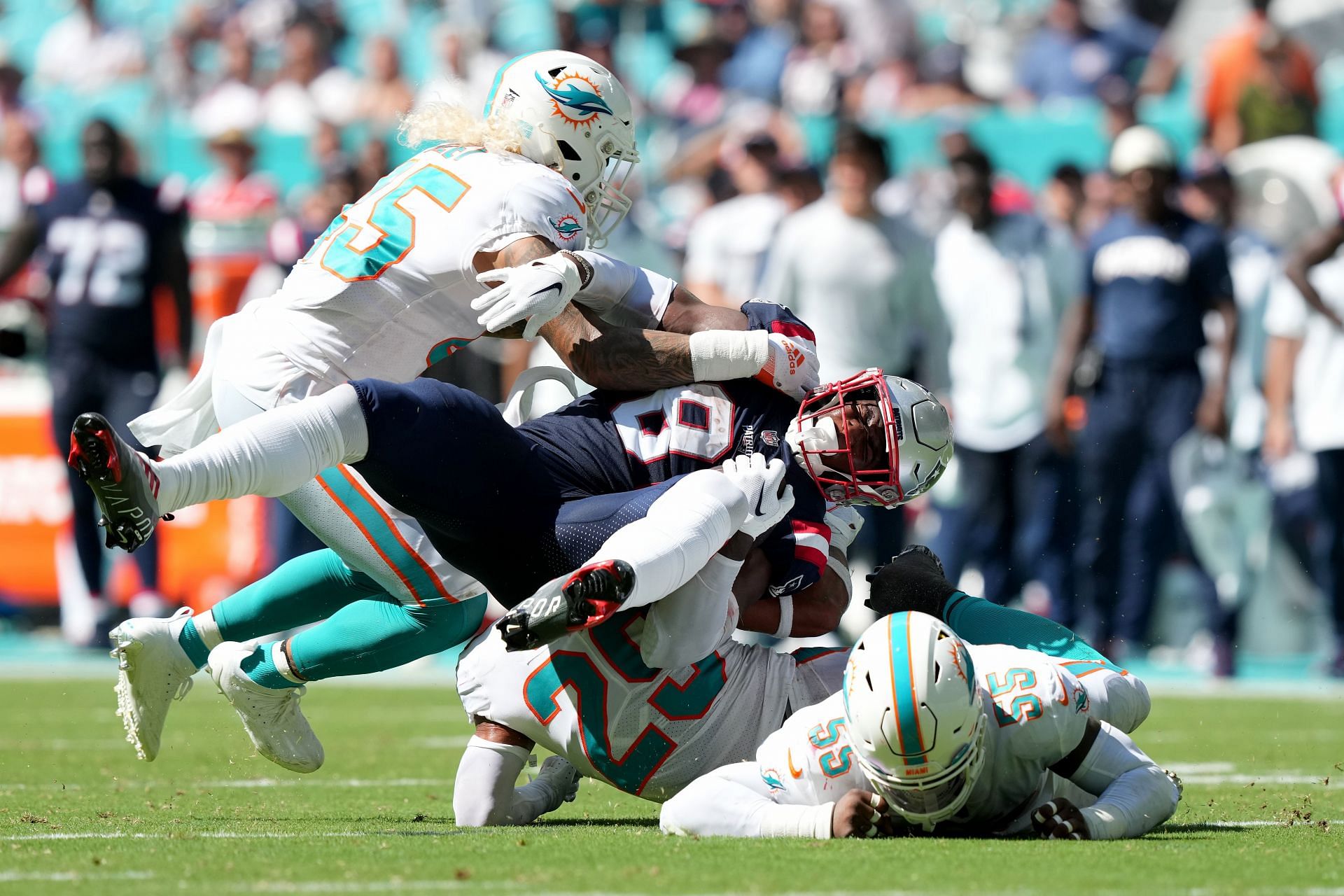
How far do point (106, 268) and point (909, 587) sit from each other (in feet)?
22.5

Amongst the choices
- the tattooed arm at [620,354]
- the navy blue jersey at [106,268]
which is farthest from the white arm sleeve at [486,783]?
the navy blue jersey at [106,268]

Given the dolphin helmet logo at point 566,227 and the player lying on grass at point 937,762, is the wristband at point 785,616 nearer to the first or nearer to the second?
the player lying on grass at point 937,762

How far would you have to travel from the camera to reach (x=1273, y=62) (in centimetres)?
1124

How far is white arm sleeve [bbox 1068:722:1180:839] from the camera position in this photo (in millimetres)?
3770

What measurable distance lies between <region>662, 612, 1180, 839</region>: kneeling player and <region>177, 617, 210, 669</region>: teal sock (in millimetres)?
1672

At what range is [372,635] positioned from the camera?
4785mm

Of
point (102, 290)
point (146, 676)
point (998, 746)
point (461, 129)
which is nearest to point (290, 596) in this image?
point (146, 676)

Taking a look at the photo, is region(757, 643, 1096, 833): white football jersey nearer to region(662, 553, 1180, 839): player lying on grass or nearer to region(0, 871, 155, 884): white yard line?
region(662, 553, 1180, 839): player lying on grass

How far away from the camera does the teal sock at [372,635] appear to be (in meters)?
4.77

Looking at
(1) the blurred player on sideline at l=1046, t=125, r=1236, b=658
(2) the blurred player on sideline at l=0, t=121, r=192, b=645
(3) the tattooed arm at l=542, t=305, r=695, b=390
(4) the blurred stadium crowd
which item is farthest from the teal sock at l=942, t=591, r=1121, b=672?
(2) the blurred player on sideline at l=0, t=121, r=192, b=645

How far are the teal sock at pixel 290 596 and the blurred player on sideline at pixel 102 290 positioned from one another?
4.98 meters

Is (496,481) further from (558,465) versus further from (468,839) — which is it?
(468,839)

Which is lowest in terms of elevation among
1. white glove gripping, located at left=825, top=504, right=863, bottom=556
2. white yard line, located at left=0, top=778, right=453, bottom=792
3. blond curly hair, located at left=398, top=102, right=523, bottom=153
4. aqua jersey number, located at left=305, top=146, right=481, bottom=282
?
white yard line, located at left=0, top=778, right=453, bottom=792

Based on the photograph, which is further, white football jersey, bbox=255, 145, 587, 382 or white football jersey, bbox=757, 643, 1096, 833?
white football jersey, bbox=255, 145, 587, 382
